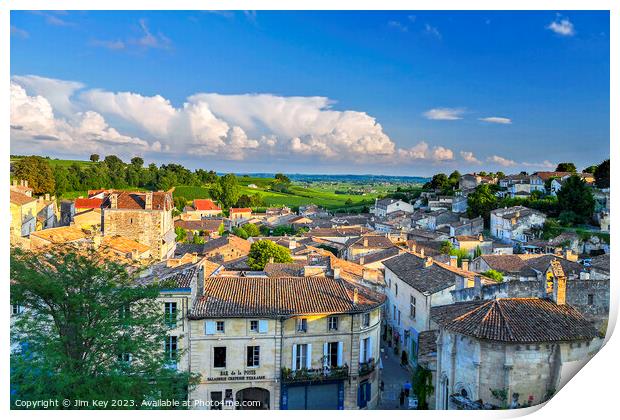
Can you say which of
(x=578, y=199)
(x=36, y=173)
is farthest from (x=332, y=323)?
(x=578, y=199)

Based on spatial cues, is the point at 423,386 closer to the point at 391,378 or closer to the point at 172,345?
the point at 391,378

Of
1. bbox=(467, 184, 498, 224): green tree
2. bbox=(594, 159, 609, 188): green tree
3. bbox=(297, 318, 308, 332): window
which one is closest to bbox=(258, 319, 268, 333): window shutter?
bbox=(297, 318, 308, 332): window

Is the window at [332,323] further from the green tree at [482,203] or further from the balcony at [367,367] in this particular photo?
the green tree at [482,203]

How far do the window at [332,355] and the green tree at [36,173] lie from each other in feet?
44.1

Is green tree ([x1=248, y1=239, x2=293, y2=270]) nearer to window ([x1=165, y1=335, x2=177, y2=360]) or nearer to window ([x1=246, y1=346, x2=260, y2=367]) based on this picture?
window ([x1=246, y1=346, x2=260, y2=367])

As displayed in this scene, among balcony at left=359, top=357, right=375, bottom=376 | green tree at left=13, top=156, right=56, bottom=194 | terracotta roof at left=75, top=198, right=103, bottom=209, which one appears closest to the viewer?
balcony at left=359, top=357, right=375, bottom=376

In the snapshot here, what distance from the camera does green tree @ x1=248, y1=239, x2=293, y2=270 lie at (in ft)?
81.5

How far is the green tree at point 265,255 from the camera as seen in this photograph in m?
24.8

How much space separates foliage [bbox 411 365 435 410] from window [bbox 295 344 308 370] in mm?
2820

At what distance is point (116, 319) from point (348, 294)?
21.3 feet

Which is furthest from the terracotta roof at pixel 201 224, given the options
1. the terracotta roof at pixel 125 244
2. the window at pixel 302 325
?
the window at pixel 302 325

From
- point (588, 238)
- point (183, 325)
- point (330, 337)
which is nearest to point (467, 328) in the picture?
point (330, 337)

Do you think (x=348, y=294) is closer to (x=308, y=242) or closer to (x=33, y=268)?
(x=33, y=268)

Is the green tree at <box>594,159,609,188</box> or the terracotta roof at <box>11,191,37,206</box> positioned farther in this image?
the green tree at <box>594,159,609,188</box>
